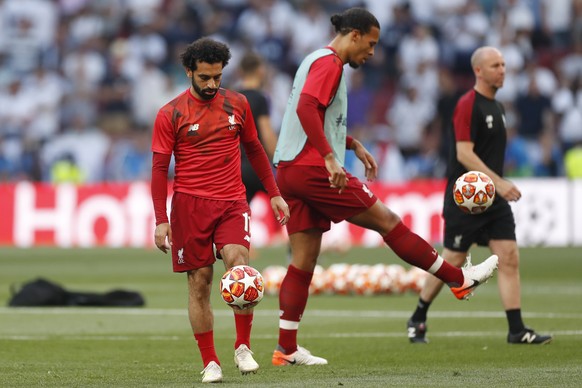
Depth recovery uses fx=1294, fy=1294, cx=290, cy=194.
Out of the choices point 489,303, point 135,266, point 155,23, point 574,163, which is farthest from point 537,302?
point 155,23

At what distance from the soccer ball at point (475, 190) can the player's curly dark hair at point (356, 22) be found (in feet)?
5.11

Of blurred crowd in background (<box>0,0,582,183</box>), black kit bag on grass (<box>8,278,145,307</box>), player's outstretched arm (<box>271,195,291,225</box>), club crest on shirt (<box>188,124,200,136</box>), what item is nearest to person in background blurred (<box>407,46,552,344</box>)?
player's outstretched arm (<box>271,195,291,225</box>)

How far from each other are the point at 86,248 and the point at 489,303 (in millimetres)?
12430

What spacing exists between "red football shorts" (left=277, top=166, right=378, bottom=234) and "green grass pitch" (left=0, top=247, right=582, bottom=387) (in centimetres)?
109

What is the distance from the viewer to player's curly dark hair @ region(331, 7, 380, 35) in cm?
958

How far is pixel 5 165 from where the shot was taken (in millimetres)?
28672

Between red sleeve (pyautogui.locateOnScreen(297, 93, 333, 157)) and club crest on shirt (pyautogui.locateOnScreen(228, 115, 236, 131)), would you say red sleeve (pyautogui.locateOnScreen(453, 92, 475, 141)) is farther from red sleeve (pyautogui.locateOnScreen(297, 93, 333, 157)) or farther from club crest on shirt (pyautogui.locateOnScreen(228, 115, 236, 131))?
club crest on shirt (pyautogui.locateOnScreen(228, 115, 236, 131))

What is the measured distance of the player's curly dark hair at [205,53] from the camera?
28.1 feet

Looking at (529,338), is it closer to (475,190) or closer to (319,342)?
(475,190)

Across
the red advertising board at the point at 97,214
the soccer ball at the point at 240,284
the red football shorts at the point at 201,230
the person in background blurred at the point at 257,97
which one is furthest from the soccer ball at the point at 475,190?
the red advertising board at the point at 97,214

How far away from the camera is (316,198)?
376 inches

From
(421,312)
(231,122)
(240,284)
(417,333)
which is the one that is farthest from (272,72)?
(240,284)

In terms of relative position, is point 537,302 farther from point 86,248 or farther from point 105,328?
point 86,248

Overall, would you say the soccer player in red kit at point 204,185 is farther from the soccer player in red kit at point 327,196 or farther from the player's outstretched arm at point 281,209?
the soccer player in red kit at point 327,196
